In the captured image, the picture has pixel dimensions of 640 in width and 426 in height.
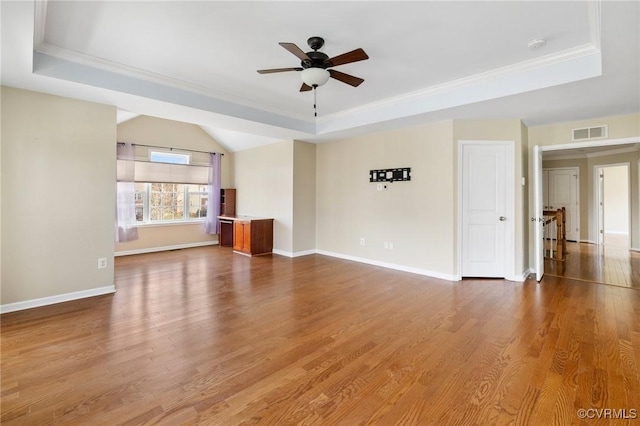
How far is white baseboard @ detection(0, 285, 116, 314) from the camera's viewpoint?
10.5ft

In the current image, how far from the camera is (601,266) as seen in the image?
5.22 meters

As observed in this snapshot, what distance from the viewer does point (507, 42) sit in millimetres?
2764

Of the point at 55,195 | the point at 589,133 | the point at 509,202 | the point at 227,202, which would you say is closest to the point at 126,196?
the point at 227,202

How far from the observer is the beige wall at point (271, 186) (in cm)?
629

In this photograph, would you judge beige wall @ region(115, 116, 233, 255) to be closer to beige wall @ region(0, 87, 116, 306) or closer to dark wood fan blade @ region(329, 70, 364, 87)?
beige wall @ region(0, 87, 116, 306)

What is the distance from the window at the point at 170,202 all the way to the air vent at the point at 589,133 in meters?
7.63

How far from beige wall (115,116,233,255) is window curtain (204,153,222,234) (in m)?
0.16

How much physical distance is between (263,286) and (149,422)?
2524 mm

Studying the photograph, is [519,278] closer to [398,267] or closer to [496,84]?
[398,267]

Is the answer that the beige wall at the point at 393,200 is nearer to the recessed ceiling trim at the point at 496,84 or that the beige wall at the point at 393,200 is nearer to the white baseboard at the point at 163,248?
the recessed ceiling trim at the point at 496,84

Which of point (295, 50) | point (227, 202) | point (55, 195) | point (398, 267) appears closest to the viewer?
point (295, 50)

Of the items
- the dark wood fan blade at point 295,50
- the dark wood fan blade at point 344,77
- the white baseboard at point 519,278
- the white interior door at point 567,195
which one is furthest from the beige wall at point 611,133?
the dark wood fan blade at point 295,50

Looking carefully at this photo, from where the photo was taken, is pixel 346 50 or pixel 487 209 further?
pixel 487 209

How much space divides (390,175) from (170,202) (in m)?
5.29
